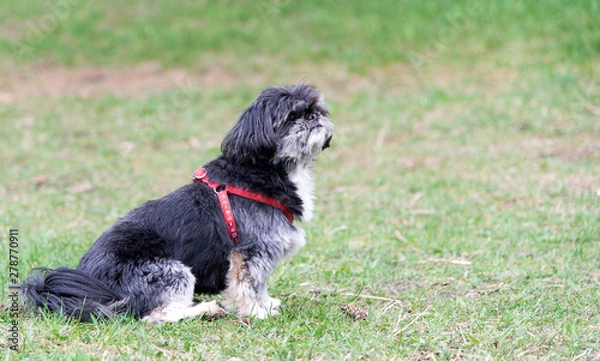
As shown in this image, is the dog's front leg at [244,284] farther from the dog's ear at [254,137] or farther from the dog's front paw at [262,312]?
the dog's ear at [254,137]

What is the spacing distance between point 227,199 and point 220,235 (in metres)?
0.23

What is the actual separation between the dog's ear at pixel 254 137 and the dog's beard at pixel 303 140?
70 mm

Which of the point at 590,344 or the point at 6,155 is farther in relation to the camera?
the point at 6,155

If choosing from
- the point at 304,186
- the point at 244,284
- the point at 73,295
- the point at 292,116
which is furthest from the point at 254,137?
the point at 73,295

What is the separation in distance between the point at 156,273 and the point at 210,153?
6.02 m

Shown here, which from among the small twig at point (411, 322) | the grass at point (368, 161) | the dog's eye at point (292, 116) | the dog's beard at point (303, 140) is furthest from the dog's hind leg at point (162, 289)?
the small twig at point (411, 322)

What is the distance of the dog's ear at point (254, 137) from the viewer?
4680mm

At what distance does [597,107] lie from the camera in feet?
35.6

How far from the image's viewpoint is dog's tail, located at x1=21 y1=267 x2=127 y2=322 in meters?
4.38

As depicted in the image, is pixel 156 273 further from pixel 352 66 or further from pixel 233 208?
pixel 352 66

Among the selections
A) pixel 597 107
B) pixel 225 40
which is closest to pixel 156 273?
pixel 597 107

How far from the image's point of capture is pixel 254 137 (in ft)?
15.4

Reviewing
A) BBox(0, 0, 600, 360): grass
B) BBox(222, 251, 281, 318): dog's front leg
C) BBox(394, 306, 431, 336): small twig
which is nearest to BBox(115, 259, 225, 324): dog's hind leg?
BBox(0, 0, 600, 360): grass

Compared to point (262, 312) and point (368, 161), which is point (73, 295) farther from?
point (368, 161)
